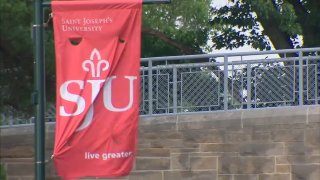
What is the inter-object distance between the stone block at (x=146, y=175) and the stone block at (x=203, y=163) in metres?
0.53

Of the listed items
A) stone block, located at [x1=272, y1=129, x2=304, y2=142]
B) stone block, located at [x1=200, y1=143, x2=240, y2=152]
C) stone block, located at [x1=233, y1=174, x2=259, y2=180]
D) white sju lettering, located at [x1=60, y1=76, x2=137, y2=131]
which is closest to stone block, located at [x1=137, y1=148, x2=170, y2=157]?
stone block, located at [x1=200, y1=143, x2=240, y2=152]

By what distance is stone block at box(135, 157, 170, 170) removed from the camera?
1509 cm

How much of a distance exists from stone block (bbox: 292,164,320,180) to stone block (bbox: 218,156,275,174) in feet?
1.09

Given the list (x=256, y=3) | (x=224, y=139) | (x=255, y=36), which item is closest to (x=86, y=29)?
(x=224, y=139)

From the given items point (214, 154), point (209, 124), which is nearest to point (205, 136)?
point (209, 124)

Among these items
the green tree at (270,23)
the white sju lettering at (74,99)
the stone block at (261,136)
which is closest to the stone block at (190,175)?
the stone block at (261,136)

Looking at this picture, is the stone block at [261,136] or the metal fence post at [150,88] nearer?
the stone block at [261,136]

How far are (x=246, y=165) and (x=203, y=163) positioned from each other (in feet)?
2.08

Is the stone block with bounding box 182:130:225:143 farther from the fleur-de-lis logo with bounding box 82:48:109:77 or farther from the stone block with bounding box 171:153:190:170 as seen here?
the fleur-de-lis logo with bounding box 82:48:109:77

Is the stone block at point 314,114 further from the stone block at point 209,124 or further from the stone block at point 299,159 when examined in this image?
the stone block at point 209,124

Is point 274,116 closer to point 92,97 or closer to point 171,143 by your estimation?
point 171,143

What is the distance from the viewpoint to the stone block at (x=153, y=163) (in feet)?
49.5

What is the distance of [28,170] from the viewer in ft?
51.3

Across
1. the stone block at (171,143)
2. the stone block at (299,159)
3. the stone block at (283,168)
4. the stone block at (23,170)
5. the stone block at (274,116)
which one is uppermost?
the stone block at (274,116)
